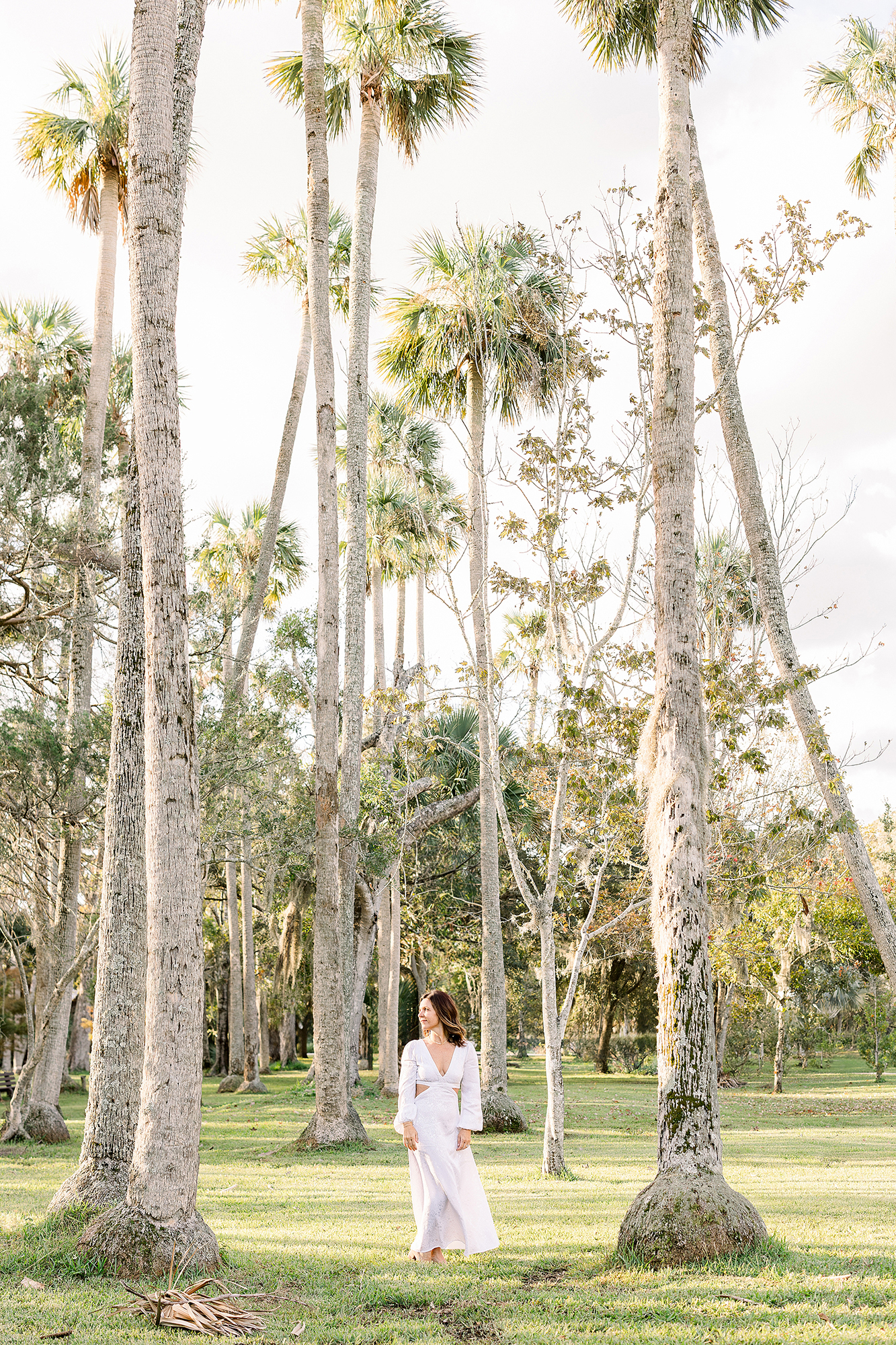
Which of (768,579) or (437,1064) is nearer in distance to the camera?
(437,1064)

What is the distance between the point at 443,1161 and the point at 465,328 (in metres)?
12.6

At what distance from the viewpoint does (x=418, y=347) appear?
1770 cm

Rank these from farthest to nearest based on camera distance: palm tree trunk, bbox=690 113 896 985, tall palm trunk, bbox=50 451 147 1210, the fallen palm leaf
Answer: palm tree trunk, bbox=690 113 896 985
tall palm trunk, bbox=50 451 147 1210
the fallen palm leaf

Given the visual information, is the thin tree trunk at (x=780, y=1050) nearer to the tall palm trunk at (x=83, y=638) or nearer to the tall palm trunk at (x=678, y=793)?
the tall palm trunk at (x=83, y=638)

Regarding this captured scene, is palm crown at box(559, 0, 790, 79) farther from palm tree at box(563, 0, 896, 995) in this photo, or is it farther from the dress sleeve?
the dress sleeve

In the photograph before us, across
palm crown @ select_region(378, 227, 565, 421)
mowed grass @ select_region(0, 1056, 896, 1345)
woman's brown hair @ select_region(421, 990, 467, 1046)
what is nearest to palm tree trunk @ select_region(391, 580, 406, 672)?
palm crown @ select_region(378, 227, 565, 421)

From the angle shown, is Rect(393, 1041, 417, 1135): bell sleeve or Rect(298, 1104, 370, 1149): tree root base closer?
Rect(393, 1041, 417, 1135): bell sleeve

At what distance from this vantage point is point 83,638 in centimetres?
1391

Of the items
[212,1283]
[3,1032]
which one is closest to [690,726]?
[212,1283]

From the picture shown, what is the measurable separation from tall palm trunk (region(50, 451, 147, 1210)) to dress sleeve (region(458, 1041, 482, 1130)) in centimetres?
261

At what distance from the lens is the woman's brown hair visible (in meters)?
6.47

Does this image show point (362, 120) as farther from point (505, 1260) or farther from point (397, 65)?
point (505, 1260)

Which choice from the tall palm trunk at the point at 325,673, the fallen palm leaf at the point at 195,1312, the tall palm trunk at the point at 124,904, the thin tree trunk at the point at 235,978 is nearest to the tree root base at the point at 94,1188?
the tall palm trunk at the point at 124,904

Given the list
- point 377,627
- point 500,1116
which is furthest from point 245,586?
point 500,1116
